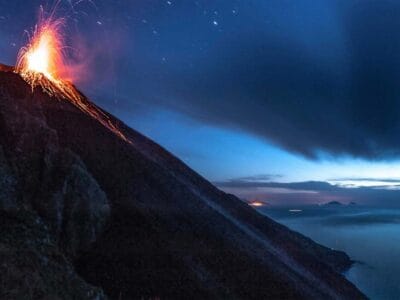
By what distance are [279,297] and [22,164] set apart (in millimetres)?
26790

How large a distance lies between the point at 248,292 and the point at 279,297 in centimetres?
459

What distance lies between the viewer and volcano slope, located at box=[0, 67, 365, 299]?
84.6 feet

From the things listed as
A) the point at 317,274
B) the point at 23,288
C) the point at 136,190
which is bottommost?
the point at 317,274

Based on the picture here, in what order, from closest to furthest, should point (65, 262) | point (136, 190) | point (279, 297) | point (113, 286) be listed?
1. point (65, 262)
2. point (113, 286)
3. point (279, 297)
4. point (136, 190)

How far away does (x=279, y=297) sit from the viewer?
39625 millimetres

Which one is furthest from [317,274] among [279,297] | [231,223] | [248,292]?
[248,292]

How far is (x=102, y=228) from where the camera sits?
35.2m

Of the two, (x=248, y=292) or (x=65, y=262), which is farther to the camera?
(x=248, y=292)

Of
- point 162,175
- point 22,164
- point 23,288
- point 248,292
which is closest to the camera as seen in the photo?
point 23,288

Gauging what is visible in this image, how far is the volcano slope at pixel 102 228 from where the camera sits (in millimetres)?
25797

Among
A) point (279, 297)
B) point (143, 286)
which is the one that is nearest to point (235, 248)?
point (279, 297)

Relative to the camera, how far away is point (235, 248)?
44.6 metres

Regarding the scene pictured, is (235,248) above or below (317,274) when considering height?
above

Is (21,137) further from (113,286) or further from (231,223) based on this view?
(231,223)
